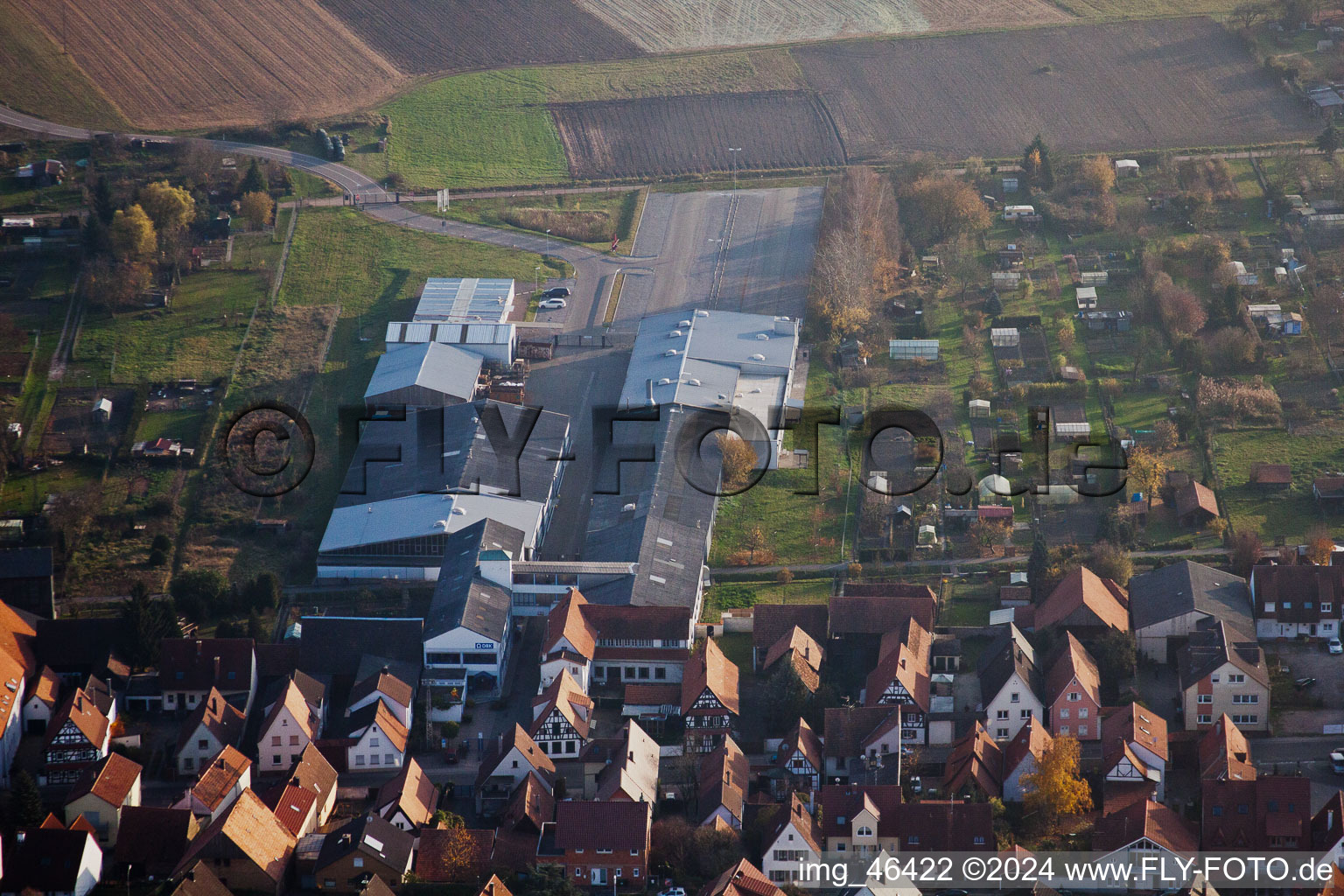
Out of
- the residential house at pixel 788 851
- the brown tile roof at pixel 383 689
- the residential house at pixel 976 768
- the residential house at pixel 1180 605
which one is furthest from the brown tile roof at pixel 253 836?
the residential house at pixel 1180 605

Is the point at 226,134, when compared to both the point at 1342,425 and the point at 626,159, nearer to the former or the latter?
the point at 626,159

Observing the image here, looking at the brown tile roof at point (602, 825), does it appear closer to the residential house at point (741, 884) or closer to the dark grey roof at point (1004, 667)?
the residential house at point (741, 884)

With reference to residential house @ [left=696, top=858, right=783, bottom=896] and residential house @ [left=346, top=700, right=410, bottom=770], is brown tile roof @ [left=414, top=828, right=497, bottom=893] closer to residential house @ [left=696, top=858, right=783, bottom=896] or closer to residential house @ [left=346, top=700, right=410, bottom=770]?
residential house @ [left=346, top=700, right=410, bottom=770]

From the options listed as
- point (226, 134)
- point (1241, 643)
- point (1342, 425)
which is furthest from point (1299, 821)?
point (226, 134)

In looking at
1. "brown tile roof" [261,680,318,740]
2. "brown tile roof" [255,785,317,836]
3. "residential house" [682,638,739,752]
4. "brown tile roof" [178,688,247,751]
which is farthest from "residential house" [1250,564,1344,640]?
"brown tile roof" [178,688,247,751]

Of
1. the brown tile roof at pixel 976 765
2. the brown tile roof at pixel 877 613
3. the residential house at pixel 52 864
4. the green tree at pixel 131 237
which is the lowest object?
the residential house at pixel 52 864

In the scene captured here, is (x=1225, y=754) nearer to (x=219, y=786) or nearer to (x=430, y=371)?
(x=219, y=786)

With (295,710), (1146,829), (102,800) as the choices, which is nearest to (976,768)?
(1146,829)
